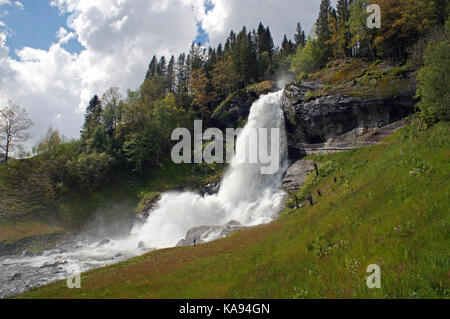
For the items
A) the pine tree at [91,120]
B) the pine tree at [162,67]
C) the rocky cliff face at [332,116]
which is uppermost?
the pine tree at [162,67]

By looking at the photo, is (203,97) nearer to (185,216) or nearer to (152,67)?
(185,216)

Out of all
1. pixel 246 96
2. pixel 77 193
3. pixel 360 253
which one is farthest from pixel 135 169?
pixel 360 253

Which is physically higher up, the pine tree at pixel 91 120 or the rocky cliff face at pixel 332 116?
the pine tree at pixel 91 120

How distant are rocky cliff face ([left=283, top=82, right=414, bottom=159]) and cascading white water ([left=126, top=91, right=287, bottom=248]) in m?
2.57

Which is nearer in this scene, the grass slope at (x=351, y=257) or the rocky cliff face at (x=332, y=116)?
the grass slope at (x=351, y=257)

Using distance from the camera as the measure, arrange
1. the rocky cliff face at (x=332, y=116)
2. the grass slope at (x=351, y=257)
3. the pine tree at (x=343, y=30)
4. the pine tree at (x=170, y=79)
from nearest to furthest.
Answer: the grass slope at (x=351, y=257) → the rocky cliff face at (x=332, y=116) → the pine tree at (x=343, y=30) → the pine tree at (x=170, y=79)

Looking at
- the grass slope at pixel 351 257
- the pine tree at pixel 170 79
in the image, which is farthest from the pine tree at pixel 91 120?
the grass slope at pixel 351 257

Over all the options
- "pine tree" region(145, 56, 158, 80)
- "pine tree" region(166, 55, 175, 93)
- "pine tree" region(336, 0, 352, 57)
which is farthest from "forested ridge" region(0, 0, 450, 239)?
"pine tree" region(145, 56, 158, 80)

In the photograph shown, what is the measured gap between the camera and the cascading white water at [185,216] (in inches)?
1009

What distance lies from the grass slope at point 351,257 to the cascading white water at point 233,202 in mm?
19851

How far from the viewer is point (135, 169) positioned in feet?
175

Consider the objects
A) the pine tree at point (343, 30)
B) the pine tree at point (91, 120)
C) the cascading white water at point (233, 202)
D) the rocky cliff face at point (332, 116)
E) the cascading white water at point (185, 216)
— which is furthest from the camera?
the pine tree at point (91, 120)

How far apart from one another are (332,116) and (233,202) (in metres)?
22.5

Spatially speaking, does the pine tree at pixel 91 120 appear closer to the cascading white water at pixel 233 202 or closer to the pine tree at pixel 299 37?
the cascading white water at pixel 233 202
